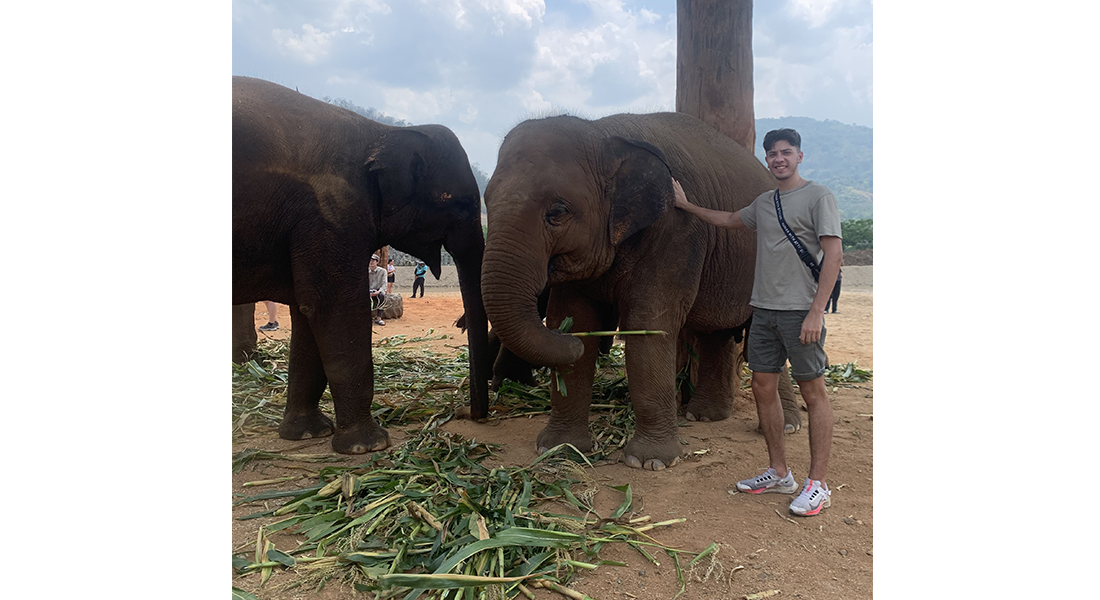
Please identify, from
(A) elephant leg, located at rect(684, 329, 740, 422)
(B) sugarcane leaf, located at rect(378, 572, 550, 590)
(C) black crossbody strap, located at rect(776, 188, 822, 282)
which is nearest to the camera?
(B) sugarcane leaf, located at rect(378, 572, 550, 590)

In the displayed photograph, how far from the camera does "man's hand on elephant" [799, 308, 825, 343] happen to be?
128 inches

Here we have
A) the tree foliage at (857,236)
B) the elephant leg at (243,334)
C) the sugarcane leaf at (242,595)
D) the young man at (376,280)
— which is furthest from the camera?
the tree foliage at (857,236)

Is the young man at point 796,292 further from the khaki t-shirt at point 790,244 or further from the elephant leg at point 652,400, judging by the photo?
the elephant leg at point 652,400

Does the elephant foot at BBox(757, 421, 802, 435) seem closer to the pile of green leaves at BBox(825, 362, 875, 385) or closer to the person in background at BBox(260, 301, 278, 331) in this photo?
the pile of green leaves at BBox(825, 362, 875, 385)

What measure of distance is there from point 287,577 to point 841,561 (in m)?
2.53

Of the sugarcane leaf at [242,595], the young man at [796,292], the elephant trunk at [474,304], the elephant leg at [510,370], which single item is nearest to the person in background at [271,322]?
the elephant leg at [510,370]

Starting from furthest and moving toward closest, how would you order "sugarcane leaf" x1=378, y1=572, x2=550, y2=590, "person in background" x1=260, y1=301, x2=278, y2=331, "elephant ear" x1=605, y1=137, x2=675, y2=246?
"person in background" x1=260, y1=301, x2=278, y2=331 → "elephant ear" x1=605, y1=137, x2=675, y2=246 → "sugarcane leaf" x1=378, y1=572, x2=550, y2=590

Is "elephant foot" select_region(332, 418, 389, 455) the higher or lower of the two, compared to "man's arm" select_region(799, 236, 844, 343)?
lower

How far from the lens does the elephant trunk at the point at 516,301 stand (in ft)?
12.3

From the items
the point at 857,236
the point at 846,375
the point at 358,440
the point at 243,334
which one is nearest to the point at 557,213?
the point at 358,440

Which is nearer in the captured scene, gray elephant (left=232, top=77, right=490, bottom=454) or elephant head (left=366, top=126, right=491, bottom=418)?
gray elephant (left=232, top=77, right=490, bottom=454)

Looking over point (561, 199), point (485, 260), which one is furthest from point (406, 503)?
point (561, 199)

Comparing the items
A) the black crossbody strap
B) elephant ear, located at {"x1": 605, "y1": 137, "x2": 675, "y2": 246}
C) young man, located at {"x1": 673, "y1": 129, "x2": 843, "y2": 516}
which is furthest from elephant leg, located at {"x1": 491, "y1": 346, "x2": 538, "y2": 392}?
the black crossbody strap
